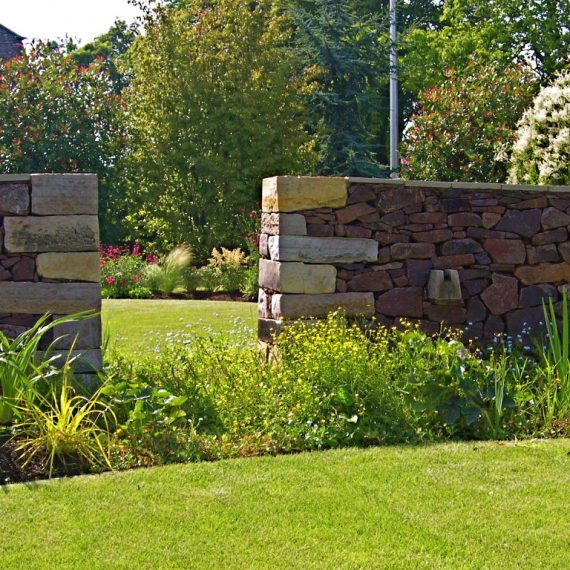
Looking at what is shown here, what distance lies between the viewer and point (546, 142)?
9141mm

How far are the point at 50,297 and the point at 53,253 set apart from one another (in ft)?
1.06

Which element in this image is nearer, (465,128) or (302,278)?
(302,278)

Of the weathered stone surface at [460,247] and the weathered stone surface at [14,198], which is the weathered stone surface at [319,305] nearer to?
the weathered stone surface at [460,247]

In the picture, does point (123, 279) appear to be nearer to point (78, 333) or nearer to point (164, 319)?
point (164, 319)

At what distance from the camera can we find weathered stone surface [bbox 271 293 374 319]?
6.90 meters

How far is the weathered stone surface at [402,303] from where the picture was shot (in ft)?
23.9

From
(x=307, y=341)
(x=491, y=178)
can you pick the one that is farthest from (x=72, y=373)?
(x=491, y=178)

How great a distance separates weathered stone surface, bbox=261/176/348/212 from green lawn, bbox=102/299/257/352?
6.63ft

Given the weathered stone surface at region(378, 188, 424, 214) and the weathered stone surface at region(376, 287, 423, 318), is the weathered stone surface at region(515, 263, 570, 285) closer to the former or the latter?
the weathered stone surface at region(376, 287, 423, 318)

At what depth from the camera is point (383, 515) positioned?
4160 mm

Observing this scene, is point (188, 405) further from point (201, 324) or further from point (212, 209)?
point (212, 209)

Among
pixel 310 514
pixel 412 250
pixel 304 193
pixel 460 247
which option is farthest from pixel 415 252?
pixel 310 514

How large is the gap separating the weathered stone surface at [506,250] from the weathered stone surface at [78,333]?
362cm

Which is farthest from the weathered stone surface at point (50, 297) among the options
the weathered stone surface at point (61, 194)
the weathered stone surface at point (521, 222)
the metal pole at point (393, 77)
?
the metal pole at point (393, 77)
